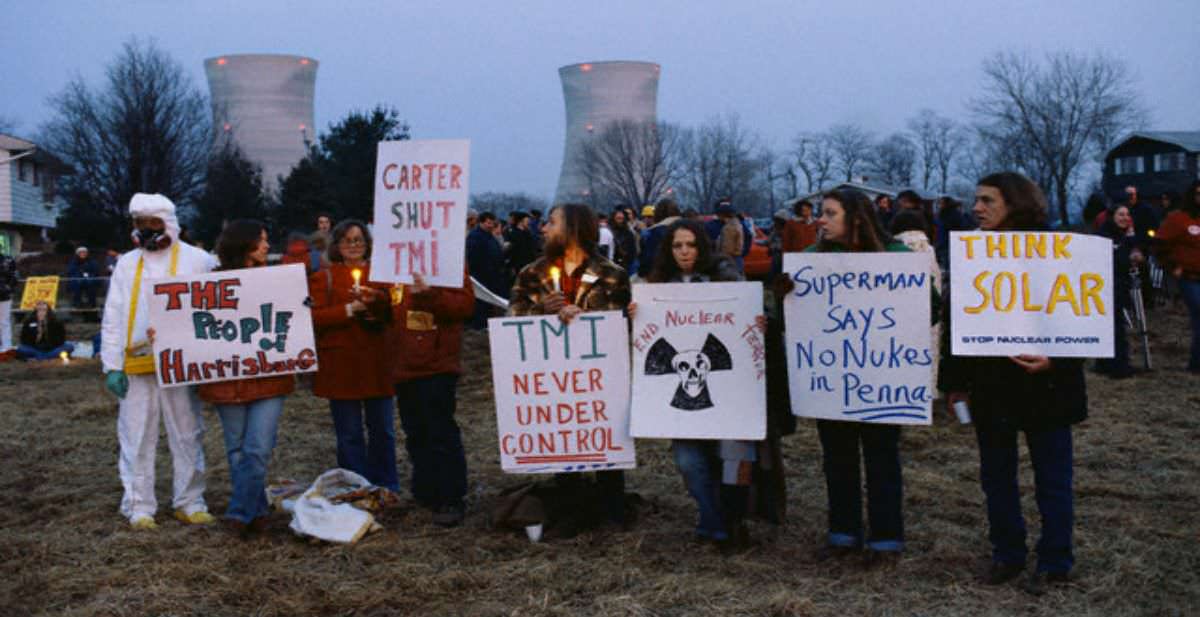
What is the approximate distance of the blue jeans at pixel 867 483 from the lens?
17.9ft

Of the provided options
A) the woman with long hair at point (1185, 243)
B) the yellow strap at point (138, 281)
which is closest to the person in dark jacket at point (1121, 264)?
the woman with long hair at point (1185, 243)

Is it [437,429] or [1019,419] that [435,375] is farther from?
[1019,419]

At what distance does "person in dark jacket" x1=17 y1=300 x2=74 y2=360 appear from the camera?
17.0m

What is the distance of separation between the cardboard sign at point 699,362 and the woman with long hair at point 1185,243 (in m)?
7.28

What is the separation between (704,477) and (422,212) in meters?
2.12

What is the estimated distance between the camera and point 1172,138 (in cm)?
6072

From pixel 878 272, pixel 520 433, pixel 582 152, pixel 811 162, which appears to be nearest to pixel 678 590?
pixel 520 433

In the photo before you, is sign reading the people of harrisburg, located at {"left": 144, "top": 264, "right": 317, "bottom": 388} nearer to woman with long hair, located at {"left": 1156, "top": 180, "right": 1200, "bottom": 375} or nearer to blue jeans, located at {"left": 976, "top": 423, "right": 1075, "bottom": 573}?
blue jeans, located at {"left": 976, "top": 423, "right": 1075, "bottom": 573}

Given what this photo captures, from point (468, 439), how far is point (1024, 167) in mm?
57042

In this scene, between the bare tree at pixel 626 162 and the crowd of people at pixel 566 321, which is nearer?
the crowd of people at pixel 566 321

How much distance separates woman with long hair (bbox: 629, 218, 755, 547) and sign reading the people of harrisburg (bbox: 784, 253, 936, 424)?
49cm

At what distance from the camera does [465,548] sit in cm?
612

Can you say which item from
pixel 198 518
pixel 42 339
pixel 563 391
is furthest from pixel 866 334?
pixel 42 339

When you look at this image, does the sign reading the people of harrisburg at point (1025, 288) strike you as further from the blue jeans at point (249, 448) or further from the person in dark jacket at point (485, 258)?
the person in dark jacket at point (485, 258)
